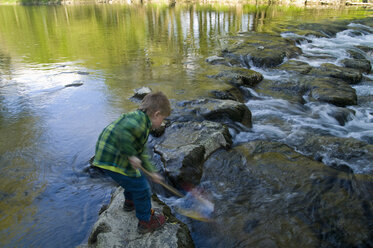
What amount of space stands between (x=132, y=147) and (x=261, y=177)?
280 centimetres

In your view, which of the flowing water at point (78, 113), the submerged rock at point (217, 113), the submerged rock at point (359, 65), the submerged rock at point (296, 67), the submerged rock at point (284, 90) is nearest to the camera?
the flowing water at point (78, 113)

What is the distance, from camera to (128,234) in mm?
3254

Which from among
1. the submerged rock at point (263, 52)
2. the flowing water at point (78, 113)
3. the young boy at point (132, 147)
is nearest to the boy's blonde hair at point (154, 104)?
the young boy at point (132, 147)

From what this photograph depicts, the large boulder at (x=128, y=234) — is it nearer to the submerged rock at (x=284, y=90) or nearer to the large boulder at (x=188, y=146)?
the large boulder at (x=188, y=146)

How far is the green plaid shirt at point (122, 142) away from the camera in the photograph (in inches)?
114

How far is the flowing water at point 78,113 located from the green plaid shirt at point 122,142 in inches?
64.3

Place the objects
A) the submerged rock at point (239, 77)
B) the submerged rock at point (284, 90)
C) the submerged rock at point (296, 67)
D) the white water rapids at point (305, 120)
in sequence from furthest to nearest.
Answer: the submerged rock at point (296, 67)
the submerged rock at point (239, 77)
the submerged rock at point (284, 90)
the white water rapids at point (305, 120)

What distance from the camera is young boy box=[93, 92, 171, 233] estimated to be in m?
2.91

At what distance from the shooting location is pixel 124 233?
3.26 meters

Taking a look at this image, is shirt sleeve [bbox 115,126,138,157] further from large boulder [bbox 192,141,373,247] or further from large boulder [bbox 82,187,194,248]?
large boulder [bbox 192,141,373,247]

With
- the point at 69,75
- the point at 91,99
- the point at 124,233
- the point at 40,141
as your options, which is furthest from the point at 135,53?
the point at 124,233

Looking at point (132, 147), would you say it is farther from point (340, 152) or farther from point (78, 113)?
point (78, 113)

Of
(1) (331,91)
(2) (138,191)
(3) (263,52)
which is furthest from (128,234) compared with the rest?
(3) (263,52)

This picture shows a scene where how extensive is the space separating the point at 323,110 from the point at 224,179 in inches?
196
